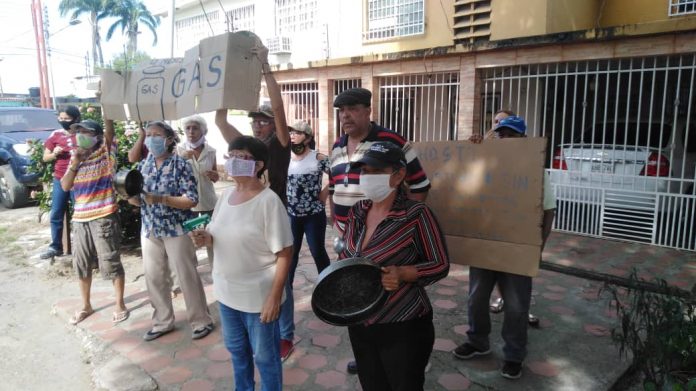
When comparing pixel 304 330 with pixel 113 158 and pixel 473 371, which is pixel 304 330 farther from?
pixel 113 158

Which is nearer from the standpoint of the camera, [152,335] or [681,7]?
[152,335]

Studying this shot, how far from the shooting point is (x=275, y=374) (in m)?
2.60

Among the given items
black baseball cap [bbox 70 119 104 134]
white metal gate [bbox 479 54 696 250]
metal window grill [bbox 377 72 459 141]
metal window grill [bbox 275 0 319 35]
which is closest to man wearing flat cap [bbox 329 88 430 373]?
black baseball cap [bbox 70 119 104 134]

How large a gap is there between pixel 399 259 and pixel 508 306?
4.49ft

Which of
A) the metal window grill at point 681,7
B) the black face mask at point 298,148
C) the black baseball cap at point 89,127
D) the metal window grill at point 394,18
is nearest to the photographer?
the black face mask at point 298,148

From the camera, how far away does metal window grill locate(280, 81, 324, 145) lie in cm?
1023

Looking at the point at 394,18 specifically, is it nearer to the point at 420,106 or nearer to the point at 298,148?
the point at 420,106

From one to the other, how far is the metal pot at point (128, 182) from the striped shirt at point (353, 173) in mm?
1381

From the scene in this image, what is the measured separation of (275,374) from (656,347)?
1968 millimetres

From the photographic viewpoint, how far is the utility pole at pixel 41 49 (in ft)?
73.2

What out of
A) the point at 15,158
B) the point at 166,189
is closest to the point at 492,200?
the point at 166,189

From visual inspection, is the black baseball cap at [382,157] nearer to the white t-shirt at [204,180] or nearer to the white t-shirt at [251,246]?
the white t-shirt at [251,246]

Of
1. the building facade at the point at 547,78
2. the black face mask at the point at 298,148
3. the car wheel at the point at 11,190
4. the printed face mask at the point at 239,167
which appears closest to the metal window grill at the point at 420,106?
the building facade at the point at 547,78

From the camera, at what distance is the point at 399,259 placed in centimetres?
211
